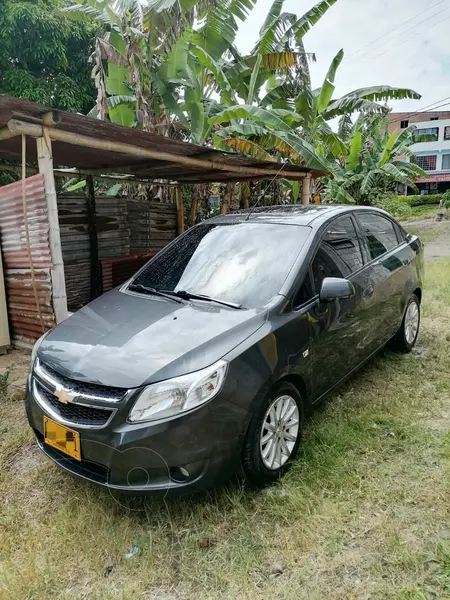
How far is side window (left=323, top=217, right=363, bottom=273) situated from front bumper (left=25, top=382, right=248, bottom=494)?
1.70 meters

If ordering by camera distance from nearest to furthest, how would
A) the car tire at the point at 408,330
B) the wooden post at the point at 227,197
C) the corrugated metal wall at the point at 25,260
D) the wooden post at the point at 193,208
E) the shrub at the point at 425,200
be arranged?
the corrugated metal wall at the point at 25,260 < the car tire at the point at 408,330 < the wooden post at the point at 227,197 < the wooden post at the point at 193,208 < the shrub at the point at 425,200

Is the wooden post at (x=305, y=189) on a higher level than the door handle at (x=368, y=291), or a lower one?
higher

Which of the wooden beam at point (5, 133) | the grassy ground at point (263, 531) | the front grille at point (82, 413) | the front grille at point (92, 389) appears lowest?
the grassy ground at point (263, 531)

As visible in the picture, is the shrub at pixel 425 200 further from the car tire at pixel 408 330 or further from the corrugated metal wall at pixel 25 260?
the corrugated metal wall at pixel 25 260

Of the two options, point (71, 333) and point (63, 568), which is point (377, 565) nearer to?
point (63, 568)

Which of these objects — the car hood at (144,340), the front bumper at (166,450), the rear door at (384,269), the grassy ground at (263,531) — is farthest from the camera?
the rear door at (384,269)

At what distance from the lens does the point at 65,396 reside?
2.23m

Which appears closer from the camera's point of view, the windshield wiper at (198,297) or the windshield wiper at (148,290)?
the windshield wiper at (198,297)

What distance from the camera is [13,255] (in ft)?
15.3

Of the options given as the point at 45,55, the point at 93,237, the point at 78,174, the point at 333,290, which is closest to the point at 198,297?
the point at 333,290

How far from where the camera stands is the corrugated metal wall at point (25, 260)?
4129mm

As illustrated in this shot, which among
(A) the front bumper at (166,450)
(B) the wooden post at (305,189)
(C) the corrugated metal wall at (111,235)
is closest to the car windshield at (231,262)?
(A) the front bumper at (166,450)

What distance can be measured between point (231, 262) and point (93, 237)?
4.71 metres

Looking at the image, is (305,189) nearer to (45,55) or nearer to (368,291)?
(368,291)
